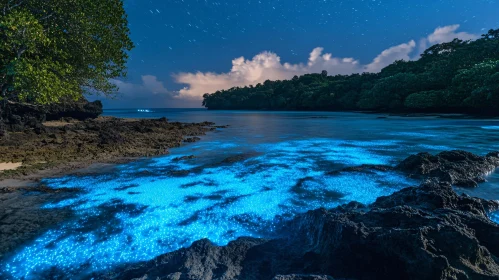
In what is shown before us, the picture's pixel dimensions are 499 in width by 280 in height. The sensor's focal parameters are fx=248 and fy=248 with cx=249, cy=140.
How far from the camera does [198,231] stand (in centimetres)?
514

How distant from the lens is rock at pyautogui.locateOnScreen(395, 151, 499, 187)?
7.42m

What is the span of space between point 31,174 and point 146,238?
687 centimetres

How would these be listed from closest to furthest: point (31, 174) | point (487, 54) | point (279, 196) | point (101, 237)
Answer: point (101, 237) → point (279, 196) → point (31, 174) → point (487, 54)

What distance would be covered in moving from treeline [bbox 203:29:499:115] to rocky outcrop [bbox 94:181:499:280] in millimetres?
46935

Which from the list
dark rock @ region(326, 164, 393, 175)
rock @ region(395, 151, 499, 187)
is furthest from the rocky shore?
dark rock @ region(326, 164, 393, 175)

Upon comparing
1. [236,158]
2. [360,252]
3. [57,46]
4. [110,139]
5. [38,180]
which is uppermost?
[57,46]

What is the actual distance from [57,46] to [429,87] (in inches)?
2737

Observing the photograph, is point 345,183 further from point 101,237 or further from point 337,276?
point 101,237

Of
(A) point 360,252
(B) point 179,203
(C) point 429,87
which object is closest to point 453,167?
(A) point 360,252

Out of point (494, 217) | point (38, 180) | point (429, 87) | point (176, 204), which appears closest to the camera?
point (494, 217)

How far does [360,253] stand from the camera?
10.1 ft

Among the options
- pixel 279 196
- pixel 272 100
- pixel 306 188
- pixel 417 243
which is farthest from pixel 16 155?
pixel 272 100

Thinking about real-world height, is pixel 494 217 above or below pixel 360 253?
below

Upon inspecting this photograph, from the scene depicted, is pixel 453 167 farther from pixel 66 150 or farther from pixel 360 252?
pixel 66 150
